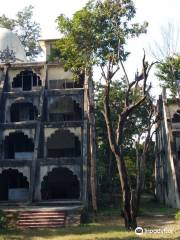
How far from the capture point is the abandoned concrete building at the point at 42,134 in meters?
29.9

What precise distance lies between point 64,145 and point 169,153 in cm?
885

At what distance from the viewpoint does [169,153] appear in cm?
3453

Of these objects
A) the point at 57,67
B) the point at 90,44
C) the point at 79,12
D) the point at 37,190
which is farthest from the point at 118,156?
the point at 57,67

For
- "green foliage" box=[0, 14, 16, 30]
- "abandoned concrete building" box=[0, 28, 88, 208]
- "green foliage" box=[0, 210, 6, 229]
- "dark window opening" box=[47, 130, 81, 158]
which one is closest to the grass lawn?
"green foliage" box=[0, 210, 6, 229]

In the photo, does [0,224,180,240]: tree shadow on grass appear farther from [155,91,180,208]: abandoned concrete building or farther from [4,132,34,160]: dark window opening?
[4,132,34,160]: dark window opening

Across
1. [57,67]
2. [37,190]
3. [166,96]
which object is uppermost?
[57,67]

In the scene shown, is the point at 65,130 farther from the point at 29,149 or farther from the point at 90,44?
the point at 90,44

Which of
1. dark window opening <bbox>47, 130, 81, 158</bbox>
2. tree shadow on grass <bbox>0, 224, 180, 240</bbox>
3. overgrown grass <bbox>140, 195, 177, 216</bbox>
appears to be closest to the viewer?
tree shadow on grass <bbox>0, 224, 180, 240</bbox>

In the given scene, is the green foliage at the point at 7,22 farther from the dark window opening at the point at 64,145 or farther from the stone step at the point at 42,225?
the stone step at the point at 42,225

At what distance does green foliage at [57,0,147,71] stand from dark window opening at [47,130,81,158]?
10.3 metres

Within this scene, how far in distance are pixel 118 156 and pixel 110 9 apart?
930cm

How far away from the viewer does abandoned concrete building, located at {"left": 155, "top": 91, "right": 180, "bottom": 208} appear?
3286cm

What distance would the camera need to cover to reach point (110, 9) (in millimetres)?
23016

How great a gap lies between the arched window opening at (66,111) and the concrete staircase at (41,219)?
44.7 ft
